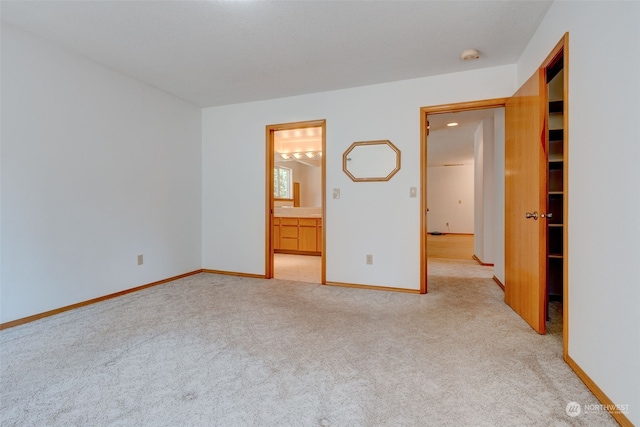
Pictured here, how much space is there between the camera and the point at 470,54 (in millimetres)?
2660

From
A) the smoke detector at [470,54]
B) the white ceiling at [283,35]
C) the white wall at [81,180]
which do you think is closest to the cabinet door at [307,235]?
the white wall at [81,180]

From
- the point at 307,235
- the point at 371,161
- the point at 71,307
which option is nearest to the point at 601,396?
the point at 371,161

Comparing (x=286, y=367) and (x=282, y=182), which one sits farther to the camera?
(x=282, y=182)

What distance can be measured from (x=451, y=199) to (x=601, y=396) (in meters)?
9.36

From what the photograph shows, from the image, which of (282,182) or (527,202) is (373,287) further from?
(282,182)

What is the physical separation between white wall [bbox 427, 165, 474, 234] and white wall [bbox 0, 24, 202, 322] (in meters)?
8.58

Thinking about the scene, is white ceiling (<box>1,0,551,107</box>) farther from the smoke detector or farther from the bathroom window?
the bathroom window

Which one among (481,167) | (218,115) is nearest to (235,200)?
(218,115)

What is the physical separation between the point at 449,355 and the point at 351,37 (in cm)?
248

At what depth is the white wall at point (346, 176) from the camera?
3264 mm

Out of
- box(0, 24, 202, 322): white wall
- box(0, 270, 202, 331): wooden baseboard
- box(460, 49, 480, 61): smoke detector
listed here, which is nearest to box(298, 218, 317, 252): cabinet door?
box(0, 24, 202, 322): white wall

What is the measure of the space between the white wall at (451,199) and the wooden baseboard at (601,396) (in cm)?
892

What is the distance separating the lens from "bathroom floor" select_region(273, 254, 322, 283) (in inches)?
160

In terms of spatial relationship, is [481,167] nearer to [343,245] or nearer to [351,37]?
[343,245]
